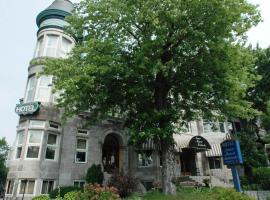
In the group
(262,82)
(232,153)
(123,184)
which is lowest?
(123,184)

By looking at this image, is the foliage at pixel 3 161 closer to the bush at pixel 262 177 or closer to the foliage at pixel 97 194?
the foliage at pixel 97 194

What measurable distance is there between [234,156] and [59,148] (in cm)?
1349

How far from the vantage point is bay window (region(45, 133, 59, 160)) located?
18.5 m

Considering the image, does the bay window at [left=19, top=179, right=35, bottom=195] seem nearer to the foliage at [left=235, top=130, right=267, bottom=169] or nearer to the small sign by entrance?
the small sign by entrance

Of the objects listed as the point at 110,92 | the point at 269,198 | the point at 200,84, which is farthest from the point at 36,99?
the point at 269,198

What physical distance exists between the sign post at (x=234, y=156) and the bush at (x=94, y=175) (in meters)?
10.3

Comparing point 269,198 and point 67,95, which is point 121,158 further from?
point 269,198

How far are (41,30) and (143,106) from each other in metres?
13.9

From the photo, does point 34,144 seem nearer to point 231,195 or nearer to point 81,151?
point 81,151

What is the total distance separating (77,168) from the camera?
1961 centimetres

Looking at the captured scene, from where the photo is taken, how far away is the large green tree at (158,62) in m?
12.6

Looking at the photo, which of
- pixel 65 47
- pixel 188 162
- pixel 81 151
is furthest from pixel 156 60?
pixel 188 162

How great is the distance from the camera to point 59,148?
19.2m

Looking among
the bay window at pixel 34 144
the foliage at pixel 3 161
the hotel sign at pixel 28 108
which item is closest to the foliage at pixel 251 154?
the bay window at pixel 34 144
